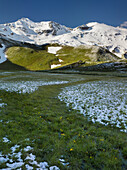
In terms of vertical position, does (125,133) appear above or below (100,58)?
below

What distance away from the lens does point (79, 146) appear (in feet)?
26.1

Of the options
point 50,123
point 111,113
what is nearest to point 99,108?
point 111,113

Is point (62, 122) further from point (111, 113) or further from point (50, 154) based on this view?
point (111, 113)

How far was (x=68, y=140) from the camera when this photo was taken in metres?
8.74

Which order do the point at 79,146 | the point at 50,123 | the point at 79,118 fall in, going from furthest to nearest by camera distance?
the point at 79,118
the point at 50,123
the point at 79,146

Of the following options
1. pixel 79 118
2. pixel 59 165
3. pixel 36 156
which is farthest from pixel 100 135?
pixel 36 156

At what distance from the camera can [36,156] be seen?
22.8 feet

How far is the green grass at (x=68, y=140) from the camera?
6836 mm

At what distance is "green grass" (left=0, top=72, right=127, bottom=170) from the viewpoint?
6.84 meters

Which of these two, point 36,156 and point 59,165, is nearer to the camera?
point 59,165

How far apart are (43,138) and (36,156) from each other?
1.83 m

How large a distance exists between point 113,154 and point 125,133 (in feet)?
11.1

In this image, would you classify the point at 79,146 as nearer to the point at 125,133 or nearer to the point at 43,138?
the point at 43,138

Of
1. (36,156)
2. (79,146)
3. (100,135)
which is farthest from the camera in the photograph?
(100,135)
